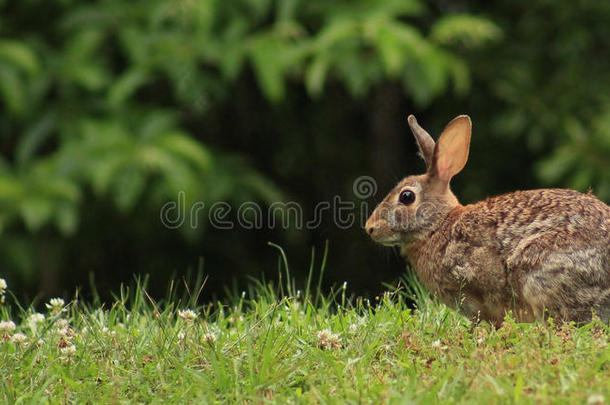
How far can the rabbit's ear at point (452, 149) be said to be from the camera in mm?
5336

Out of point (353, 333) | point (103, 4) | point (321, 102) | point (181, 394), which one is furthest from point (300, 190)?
point (181, 394)

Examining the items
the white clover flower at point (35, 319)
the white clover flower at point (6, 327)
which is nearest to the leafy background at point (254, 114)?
the white clover flower at point (35, 319)

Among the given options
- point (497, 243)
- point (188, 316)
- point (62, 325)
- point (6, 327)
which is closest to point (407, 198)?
point (497, 243)

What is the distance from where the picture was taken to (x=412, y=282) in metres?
5.70

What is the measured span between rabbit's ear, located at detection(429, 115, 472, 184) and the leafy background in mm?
559

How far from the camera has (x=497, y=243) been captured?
478cm

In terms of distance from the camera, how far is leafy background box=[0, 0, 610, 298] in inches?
286

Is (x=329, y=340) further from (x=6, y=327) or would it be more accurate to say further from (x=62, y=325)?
(x=6, y=327)

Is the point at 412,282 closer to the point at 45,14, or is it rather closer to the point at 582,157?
the point at 582,157

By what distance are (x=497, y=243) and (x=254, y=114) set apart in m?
5.52

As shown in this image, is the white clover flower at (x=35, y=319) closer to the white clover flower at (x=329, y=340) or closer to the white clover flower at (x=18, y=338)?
the white clover flower at (x=18, y=338)

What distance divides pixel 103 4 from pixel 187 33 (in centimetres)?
86

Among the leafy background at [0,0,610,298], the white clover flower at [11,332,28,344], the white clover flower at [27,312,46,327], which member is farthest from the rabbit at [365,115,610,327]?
the white clover flower at [11,332,28,344]

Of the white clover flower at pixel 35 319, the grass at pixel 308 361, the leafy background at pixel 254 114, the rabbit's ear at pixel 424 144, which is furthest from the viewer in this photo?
the leafy background at pixel 254 114
